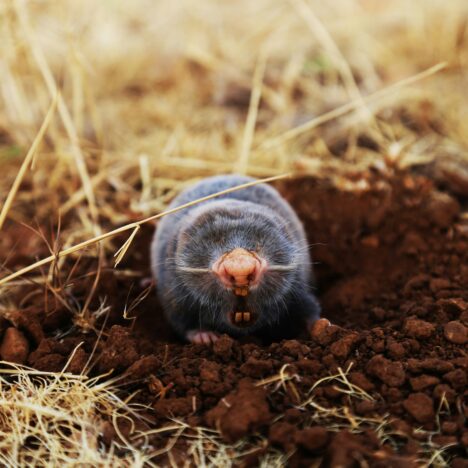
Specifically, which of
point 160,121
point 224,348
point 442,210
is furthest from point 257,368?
point 160,121

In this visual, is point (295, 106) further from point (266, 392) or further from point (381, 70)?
point (266, 392)

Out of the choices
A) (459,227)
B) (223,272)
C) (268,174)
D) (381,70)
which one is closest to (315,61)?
(381,70)

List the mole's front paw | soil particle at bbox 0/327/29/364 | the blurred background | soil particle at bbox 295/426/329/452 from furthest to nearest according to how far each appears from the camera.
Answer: the blurred background, the mole's front paw, soil particle at bbox 0/327/29/364, soil particle at bbox 295/426/329/452

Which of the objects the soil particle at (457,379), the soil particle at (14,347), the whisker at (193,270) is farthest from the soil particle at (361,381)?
the soil particle at (14,347)

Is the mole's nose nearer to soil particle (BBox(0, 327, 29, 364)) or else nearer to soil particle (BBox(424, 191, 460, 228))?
soil particle (BBox(0, 327, 29, 364))

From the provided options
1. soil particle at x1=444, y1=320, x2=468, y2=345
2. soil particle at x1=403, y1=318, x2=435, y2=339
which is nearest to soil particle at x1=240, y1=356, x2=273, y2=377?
soil particle at x1=403, y1=318, x2=435, y2=339

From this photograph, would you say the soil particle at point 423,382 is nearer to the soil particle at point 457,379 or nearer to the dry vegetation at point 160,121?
the soil particle at point 457,379
